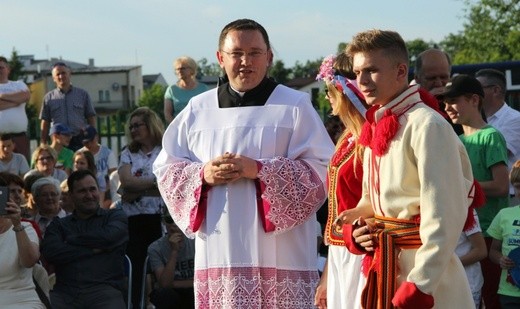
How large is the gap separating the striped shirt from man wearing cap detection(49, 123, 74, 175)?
18.6 inches

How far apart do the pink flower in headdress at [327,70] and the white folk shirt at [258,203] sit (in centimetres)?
57

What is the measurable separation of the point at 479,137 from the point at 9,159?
219 inches

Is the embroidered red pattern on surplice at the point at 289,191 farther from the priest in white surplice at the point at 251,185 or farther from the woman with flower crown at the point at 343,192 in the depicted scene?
the woman with flower crown at the point at 343,192

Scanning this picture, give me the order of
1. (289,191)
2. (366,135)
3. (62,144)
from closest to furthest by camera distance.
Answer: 1. (366,135)
2. (289,191)
3. (62,144)

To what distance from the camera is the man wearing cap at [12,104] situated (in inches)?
477

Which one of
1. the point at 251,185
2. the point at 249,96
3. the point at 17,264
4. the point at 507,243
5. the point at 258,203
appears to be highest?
the point at 249,96

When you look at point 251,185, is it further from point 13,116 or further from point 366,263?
point 13,116

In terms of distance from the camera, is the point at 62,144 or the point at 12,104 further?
the point at 62,144

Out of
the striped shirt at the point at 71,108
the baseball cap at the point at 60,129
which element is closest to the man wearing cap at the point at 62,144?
the baseball cap at the point at 60,129

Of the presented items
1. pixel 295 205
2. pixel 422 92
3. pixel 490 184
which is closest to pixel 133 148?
pixel 490 184

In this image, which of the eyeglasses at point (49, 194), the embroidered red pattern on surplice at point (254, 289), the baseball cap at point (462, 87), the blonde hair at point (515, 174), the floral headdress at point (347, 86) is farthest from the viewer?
the eyeglasses at point (49, 194)

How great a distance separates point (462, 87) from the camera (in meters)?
7.73

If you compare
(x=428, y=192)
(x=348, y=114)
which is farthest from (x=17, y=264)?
(x=428, y=192)

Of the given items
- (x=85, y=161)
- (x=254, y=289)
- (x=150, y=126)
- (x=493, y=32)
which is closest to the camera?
(x=254, y=289)
